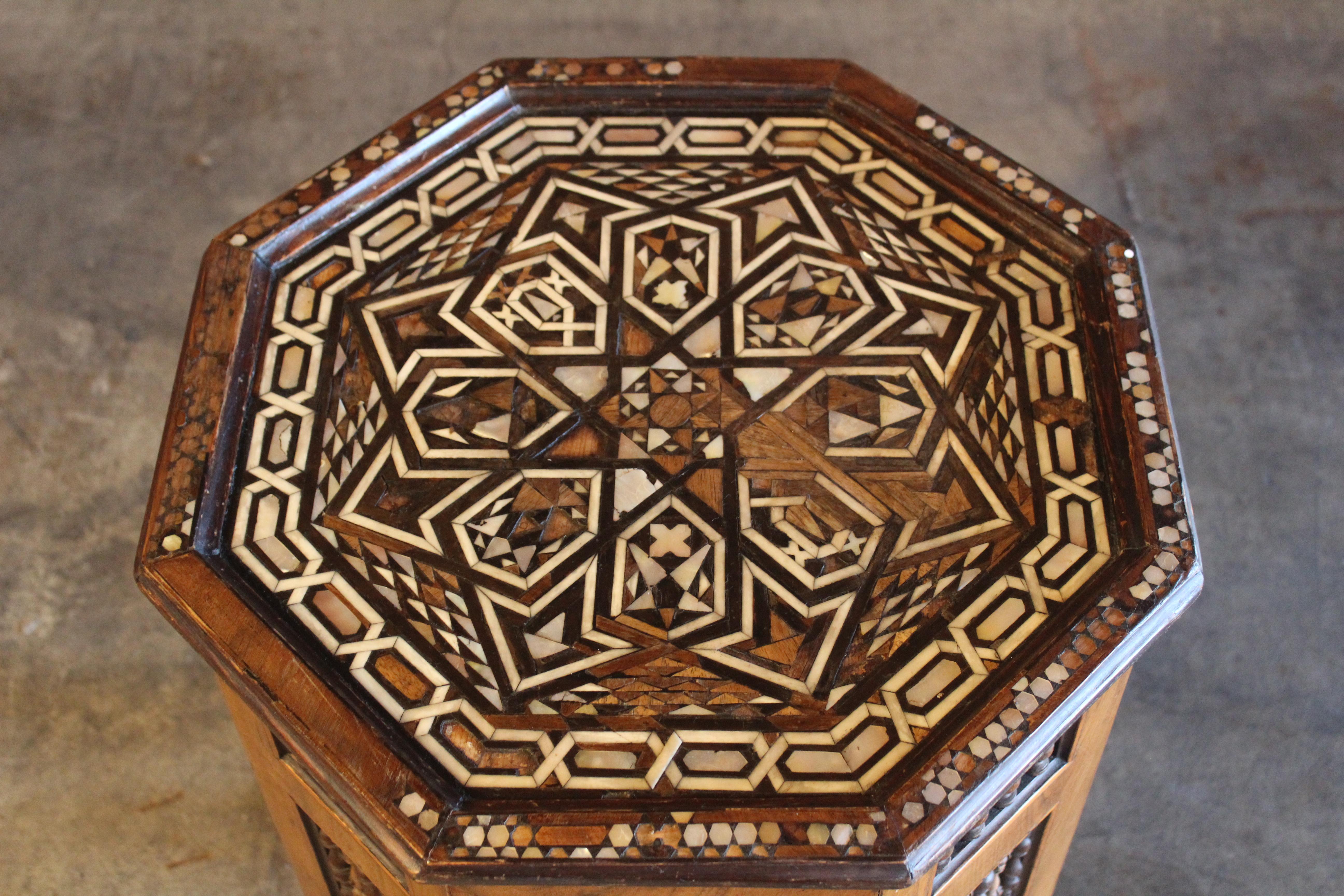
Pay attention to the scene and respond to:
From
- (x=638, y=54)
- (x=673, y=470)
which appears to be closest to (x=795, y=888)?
(x=673, y=470)

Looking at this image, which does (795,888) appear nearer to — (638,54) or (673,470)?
(673,470)

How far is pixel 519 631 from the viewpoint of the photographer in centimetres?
132

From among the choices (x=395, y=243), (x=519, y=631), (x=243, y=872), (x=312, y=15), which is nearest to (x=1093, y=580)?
(x=519, y=631)

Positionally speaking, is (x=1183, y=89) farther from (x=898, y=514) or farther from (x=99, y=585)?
(x=99, y=585)

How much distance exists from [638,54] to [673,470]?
1.73 m

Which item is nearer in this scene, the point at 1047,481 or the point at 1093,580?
the point at 1093,580

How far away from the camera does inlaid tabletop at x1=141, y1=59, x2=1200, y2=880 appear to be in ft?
3.88

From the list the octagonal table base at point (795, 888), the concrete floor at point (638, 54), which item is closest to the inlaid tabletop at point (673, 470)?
the octagonal table base at point (795, 888)

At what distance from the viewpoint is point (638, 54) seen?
114 inches

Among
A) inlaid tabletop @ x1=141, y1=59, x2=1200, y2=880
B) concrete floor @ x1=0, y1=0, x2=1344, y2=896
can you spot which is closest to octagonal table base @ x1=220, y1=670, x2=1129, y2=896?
inlaid tabletop @ x1=141, y1=59, x2=1200, y2=880

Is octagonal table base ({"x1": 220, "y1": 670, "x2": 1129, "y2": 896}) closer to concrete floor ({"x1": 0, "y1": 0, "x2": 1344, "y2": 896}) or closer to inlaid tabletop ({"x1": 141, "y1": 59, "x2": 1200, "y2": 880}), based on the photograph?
inlaid tabletop ({"x1": 141, "y1": 59, "x2": 1200, "y2": 880})

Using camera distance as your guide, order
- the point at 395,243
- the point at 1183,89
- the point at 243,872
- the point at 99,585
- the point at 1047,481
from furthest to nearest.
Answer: the point at 1183,89
the point at 99,585
the point at 243,872
the point at 395,243
the point at 1047,481

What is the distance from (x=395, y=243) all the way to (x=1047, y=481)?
877 mm

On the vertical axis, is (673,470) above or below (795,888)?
above
